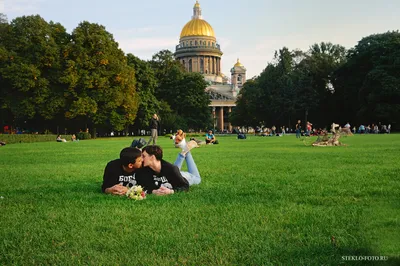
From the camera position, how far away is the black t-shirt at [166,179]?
24.0 ft

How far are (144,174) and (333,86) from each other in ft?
206

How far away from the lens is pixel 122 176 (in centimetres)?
734

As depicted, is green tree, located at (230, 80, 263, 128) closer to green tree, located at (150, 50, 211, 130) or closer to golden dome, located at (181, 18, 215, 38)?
green tree, located at (150, 50, 211, 130)

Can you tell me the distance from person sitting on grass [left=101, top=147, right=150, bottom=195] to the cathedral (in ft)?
437

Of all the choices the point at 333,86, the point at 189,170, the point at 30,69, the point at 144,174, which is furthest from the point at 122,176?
the point at 333,86

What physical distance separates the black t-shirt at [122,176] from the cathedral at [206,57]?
437 ft

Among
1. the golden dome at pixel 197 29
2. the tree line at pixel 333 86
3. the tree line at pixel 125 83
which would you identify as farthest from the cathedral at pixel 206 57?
the tree line at pixel 125 83

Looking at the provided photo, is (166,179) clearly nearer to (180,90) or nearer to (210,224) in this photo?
(210,224)

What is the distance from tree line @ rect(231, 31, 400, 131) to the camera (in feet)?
176

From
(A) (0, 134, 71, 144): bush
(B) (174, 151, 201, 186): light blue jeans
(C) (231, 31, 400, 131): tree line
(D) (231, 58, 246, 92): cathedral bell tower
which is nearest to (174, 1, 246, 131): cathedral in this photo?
(D) (231, 58, 246, 92): cathedral bell tower

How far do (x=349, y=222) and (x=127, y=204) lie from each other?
2.94 meters

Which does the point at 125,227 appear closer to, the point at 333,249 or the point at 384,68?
the point at 333,249

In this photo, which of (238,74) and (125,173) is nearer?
(125,173)

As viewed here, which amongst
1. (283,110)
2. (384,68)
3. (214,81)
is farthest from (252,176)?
(214,81)
